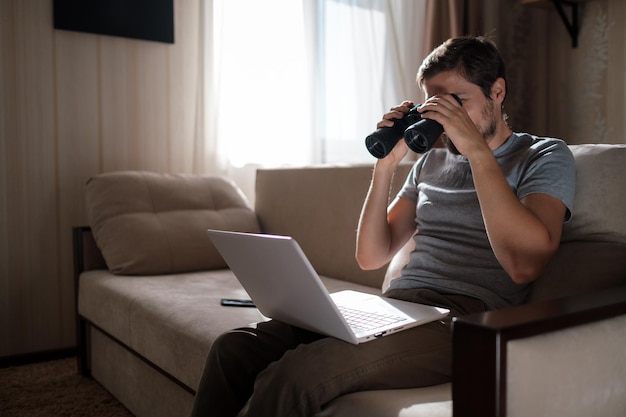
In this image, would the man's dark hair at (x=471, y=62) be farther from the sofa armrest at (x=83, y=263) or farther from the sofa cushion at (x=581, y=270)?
the sofa armrest at (x=83, y=263)

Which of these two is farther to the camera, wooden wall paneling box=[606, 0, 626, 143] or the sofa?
wooden wall paneling box=[606, 0, 626, 143]

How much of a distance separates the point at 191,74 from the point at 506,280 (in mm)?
2009

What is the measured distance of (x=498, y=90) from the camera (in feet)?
4.73

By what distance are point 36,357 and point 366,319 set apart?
193 centimetres

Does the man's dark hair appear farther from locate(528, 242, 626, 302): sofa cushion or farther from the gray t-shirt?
locate(528, 242, 626, 302): sofa cushion

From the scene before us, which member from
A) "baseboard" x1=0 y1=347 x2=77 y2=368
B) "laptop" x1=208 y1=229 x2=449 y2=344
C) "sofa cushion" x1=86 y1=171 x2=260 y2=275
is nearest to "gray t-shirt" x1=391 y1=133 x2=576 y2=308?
"laptop" x1=208 y1=229 x2=449 y2=344

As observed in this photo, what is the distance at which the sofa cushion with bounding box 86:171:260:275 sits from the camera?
7.71 feet

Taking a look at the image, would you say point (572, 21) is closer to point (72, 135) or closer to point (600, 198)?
point (600, 198)

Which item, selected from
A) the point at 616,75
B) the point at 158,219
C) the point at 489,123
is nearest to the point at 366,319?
the point at 489,123

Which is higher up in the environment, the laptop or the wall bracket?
the wall bracket

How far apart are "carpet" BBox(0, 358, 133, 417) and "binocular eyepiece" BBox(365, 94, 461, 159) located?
1.26 metres

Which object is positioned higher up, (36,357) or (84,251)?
(84,251)

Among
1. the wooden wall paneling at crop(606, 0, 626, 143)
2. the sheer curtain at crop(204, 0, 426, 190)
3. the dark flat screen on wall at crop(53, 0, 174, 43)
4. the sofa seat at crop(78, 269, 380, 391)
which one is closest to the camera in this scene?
the sofa seat at crop(78, 269, 380, 391)

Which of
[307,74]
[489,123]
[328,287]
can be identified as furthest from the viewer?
[307,74]
